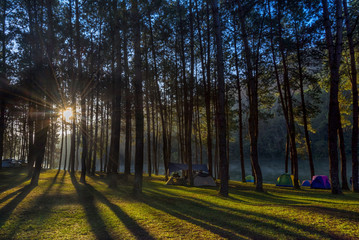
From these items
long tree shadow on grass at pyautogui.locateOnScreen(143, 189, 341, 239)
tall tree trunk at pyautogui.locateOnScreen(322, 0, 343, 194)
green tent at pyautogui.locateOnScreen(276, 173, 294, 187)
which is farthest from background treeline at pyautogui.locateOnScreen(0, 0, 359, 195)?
long tree shadow on grass at pyautogui.locateOnScreen(143, 189, 341, 239)

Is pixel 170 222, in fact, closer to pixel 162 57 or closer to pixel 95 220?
pixel 95 220

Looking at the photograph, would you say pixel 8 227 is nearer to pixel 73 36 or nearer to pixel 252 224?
pixel 252 224

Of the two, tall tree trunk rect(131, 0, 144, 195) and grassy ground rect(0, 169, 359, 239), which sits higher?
tall tree trunk rect(131, 0, 144, 195)

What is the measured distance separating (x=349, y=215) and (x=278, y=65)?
1728 cm

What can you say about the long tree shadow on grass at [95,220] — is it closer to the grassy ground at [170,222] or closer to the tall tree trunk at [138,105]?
the grassy ground at [170,222]

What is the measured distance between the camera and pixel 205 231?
5879 millimetres

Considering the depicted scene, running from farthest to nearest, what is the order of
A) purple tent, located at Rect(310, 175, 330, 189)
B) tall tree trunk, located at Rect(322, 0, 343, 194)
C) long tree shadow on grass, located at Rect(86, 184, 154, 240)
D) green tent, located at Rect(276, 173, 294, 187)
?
green tent, located at Rect(276, 173, 294, 187)
purple tent, located at Rect(310, 175, 330, 189)
tall tree trunk, located at Rect(322, 0, 343, 194)
long tree shadow on grass, located at Rect(86, 184, 154, 240)

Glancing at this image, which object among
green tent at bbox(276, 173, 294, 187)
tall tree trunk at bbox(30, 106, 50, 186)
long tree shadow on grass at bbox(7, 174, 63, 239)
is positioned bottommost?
green tent at bbox(276, 173, 294, 187)

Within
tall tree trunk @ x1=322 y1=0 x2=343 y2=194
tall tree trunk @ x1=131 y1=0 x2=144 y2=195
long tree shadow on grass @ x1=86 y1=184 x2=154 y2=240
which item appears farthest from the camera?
tall tree trunk @ x1=322 y1=0 x2=343 y2=194

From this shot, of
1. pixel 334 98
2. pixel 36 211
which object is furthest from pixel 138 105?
pixel 334 98

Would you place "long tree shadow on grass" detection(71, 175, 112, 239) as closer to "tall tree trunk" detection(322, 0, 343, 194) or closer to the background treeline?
the background treeline

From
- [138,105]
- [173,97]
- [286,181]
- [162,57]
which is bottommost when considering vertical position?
[286,181]

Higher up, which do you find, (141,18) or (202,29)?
(202,29)

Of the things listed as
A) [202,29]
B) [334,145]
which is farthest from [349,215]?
[202,29]
